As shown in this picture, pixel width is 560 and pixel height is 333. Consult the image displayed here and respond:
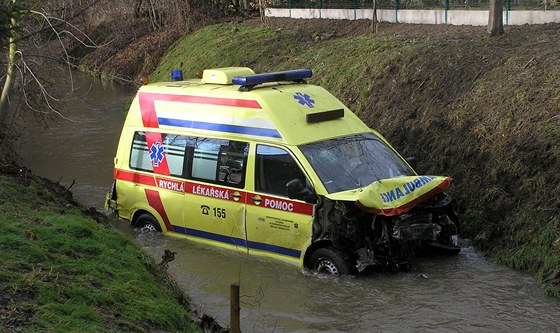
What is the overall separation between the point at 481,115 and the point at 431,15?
35.4 ft

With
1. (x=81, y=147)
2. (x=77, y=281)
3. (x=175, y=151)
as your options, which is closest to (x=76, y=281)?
(x=77, y=281)

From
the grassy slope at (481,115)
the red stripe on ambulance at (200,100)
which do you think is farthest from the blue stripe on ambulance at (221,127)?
the grassy slope at (481,115)

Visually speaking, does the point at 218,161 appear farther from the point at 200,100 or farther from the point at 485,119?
the point at 485,119

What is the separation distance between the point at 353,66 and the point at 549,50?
5120mm

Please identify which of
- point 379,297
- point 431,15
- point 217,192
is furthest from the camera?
point 431,15

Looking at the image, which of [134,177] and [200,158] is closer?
[200,158]

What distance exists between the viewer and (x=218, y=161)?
10.4 meters

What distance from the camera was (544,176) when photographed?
411 inches

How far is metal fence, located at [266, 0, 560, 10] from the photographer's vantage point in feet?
63.1

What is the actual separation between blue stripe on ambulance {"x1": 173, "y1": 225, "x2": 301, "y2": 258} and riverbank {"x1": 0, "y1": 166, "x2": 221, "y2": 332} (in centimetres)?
138

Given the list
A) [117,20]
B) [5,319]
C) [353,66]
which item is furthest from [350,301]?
[117,20]

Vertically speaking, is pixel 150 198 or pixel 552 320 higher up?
pixel 150 198

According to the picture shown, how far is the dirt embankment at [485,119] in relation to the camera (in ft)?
33.2

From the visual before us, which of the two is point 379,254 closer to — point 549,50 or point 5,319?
point 5,319
